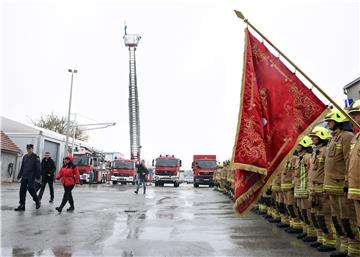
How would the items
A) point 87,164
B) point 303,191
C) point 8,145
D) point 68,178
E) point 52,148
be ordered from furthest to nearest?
point 52,148
point 87,164
point 8,145
point 68,178
point 303,191

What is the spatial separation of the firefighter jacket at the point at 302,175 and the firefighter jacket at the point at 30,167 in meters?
7.18

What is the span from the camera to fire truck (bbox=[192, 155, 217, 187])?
33.3 m

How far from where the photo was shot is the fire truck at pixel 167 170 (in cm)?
3491

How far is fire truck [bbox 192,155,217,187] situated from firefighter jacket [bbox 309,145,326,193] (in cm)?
2630

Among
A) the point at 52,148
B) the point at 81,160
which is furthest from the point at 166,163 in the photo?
the point at 52,148

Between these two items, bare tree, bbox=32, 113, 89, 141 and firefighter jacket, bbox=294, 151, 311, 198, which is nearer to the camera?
firefighter jacket, bbox=294, 151, 311, 198

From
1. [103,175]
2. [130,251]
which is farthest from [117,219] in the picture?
[103,175]

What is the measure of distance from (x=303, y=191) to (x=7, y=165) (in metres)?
30.4

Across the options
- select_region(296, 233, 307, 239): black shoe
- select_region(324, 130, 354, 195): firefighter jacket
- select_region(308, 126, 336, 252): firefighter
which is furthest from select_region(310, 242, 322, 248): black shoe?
select_region(324, 130, 354, 195): firefighter jacket

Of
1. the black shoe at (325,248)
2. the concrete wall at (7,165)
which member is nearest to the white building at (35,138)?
A: the concrete wall at (7,165)

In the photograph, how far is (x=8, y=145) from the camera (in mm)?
33656

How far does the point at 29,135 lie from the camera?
36.8 m

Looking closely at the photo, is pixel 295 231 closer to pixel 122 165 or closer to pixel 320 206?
pixel 320 206

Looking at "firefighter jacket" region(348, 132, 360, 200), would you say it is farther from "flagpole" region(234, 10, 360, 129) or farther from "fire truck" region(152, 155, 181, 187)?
"fire truck" region(152, 155, 181, 187)
